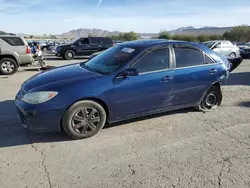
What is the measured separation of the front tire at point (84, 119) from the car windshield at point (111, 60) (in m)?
0.68

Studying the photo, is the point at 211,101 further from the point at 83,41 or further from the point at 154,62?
the point at 83,41

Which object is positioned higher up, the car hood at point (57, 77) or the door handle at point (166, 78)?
the car hood at point (57, 77)

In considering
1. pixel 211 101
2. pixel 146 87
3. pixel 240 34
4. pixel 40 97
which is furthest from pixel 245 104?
pixel 240 34

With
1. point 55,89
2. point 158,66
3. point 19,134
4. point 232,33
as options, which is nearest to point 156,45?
point 158,66

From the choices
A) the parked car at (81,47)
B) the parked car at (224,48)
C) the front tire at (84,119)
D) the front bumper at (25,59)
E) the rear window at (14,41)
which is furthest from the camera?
the parked car at (81,47)

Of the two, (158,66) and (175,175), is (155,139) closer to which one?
(175,175)

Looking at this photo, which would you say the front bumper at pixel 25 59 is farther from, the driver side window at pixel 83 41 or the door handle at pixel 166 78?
the driver side window at pixel 83 41

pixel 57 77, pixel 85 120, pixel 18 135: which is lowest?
pixel 18 135

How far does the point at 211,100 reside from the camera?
5441 mm

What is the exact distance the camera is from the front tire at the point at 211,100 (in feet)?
17.4

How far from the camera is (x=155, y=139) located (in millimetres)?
4039

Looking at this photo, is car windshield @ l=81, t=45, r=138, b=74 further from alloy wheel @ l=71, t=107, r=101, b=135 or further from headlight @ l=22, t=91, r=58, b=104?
headlight @ l=22, t=91, r=58, b=104

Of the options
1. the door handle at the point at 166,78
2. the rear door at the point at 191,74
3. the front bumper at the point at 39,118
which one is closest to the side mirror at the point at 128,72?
the door handle at the point at 166,78

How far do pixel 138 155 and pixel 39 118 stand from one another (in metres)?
1.57
